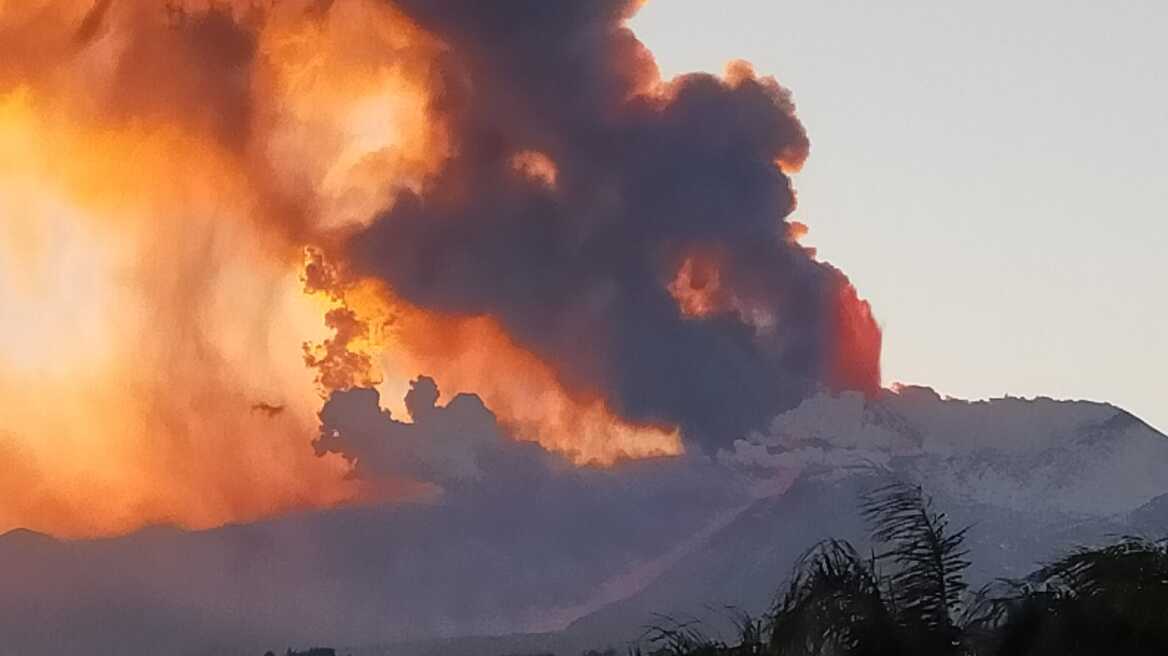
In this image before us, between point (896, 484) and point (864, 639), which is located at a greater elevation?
point (896, 484)

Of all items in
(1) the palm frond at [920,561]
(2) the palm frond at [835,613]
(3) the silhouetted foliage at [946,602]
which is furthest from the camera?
(1) the palm frond at [920,561]

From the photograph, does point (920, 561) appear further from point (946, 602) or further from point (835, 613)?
point (835, 613)

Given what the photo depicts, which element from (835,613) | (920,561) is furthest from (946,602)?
(835,613)

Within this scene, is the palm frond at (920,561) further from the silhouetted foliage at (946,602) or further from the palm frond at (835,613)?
the palm frond at (835,613)

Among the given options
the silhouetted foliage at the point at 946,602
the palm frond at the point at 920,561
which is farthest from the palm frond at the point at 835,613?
the palm frond at the point at 920,561

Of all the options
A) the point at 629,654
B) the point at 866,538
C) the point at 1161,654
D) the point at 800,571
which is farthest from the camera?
the point at 629,654

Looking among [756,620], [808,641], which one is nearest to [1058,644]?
[808,641]

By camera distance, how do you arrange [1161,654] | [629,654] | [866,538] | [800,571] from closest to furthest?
[1161,654] → [800,571] → [866,538] → [629,654]

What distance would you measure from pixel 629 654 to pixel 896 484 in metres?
4.05

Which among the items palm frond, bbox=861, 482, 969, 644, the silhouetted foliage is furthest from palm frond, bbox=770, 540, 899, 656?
palm frond, bbox=861, 482, 969, 644

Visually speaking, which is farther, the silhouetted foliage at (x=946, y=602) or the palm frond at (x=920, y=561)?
the palm frond at (x=920, y=561)

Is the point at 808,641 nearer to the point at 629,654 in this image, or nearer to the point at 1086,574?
the point at 1086,574

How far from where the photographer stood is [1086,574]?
14914mm

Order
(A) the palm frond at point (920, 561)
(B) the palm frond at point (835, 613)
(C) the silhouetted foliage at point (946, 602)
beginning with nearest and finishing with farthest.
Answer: (C) the silhouetted foliage at point (946, 602) < (B) the palm frond at point (835, 613) < (A) the palm frond at point (920, 561)
